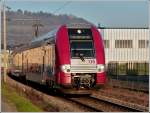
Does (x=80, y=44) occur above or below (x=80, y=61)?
above

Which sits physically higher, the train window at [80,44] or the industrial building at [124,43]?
the industrial building at [124,43]

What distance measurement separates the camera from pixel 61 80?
23.4 meters

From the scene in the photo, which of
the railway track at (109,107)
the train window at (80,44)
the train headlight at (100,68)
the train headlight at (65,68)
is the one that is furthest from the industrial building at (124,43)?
the train headlight at (65,68)

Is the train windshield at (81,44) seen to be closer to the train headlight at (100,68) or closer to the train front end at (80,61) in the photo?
the train front end at (80,61)

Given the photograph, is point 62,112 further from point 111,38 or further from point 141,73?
point 111,38

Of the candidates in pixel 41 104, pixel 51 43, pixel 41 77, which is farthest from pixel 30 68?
pixel 41 104

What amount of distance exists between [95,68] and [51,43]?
2.77 metres

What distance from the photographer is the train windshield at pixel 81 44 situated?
2381cm

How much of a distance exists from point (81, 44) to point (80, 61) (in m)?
0.83

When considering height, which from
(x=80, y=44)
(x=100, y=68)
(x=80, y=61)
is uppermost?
(x=80, y=44)

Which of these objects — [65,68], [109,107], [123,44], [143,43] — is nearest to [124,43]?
[123,44]

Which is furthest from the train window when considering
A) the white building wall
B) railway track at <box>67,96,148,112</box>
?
the white building wall

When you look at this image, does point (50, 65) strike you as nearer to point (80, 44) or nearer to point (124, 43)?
point (80, 44)

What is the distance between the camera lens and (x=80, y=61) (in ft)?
77.6
